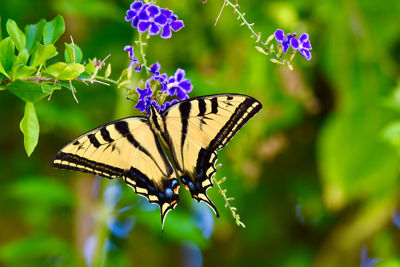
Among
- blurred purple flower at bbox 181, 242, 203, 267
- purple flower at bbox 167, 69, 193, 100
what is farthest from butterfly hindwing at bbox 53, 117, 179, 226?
blurred purple flower at bbox 181, 242, 203, 267

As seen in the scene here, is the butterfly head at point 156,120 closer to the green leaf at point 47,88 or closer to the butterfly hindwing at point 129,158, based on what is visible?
the butterfly hindwing at point 129,158

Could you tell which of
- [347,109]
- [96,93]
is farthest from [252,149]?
[96,93]

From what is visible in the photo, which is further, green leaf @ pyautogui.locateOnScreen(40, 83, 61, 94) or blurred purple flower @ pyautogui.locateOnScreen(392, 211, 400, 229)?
blurred purple flower @ pyautogui.locateOnScreen(392, 211, 400, 229)

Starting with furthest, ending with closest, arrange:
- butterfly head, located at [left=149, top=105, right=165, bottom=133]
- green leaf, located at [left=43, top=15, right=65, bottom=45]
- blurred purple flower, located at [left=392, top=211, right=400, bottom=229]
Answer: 1. blurred purple flower, located at [left=392, top=211, right=400, bottom=229]
2. butterfly head, located at [left=149, top=105, right=165, bottom=133]
3. green leaf, located at [left=43, top=15, right=65, bottom=45]

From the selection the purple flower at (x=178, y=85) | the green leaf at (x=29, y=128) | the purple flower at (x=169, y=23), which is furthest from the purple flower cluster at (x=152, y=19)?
the green leaf at (x=29, y=128)

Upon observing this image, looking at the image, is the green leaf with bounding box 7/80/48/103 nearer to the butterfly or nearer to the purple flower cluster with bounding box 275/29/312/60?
the butterfly

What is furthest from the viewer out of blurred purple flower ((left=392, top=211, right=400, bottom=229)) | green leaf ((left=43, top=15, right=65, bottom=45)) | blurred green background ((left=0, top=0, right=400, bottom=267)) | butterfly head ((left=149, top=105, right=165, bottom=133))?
blurred purple flower ((left=392, top=211, right=400, bottom=229))

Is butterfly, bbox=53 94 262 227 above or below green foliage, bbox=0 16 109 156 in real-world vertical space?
below

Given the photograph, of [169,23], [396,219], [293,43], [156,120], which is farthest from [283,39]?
[396,219]
